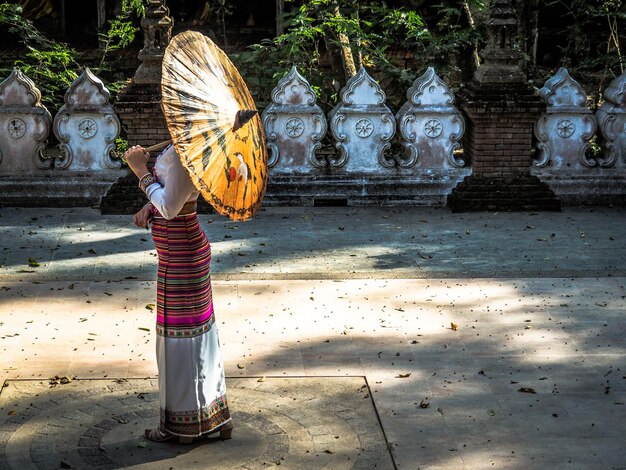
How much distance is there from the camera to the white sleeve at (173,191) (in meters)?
5.80

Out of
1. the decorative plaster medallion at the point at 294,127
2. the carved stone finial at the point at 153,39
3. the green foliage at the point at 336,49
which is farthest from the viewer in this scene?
the green foliage at the point at 336,49

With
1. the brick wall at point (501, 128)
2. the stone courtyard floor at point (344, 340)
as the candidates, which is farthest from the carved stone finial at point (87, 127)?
the brick wall at point (501, 128)

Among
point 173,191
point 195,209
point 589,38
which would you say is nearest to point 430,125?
point 195,209

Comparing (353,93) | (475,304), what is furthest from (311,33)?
(475,304)

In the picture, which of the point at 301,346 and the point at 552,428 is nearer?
the point at 552,428

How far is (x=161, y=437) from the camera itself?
6191 mm

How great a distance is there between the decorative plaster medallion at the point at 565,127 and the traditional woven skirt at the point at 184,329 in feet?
23.5

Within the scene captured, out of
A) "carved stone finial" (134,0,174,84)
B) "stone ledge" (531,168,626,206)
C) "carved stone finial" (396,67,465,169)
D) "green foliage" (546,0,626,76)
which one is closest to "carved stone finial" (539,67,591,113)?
"stone ledge" (531,168,626,206)

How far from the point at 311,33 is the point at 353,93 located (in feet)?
7.62

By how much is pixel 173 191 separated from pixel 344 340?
8.50 feet

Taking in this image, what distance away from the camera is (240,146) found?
605cm

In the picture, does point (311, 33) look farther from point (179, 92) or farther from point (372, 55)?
point (179, 92)

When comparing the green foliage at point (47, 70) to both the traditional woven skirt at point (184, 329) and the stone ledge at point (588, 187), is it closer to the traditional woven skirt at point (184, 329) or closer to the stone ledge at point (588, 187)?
the stone ledge at point (588, 187)

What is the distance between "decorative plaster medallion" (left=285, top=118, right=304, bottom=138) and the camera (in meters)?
12.2
